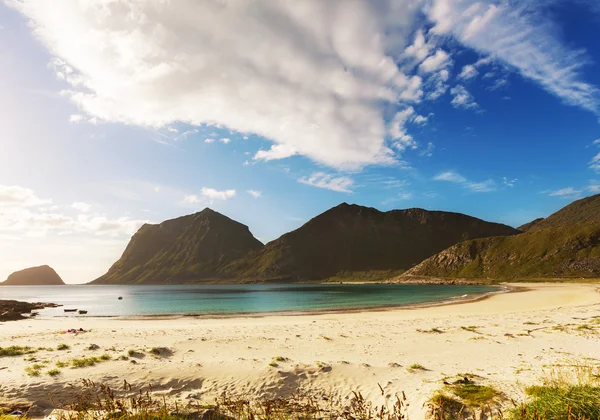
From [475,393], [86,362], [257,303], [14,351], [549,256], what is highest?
[549,256]

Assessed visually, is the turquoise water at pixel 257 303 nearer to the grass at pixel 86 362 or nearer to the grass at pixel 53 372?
the grass at pixel 86 362

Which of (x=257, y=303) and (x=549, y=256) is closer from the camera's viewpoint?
(x=257, y=303)

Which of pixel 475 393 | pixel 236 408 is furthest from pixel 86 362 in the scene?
pixel 475 393

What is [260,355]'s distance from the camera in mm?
19656

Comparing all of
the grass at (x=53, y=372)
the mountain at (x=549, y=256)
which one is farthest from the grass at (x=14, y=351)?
the mountain at (x=549, y=256)

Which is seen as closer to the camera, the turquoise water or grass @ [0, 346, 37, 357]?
grass @ [0, 346, 37, 357]

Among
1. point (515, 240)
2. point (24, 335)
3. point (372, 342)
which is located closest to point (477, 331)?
point (372, 342)

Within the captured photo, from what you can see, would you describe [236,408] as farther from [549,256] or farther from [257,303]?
[549,256]

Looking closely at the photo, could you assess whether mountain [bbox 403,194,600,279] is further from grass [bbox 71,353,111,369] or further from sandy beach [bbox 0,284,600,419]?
grass [bbox 71,353,111,369]

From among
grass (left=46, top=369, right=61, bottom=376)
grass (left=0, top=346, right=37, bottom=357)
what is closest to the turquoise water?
grass (left=0, top=346, right=37, bottom=357)

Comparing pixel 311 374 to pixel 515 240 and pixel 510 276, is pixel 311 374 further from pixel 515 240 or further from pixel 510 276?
pixel 515 240

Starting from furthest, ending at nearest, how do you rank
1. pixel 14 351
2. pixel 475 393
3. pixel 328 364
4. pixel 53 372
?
1. pixel 14 351
2. pixel 53 372
3. pixel 328 364
4. pixel 475 393

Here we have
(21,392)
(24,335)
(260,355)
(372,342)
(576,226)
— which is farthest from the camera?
(576,226)

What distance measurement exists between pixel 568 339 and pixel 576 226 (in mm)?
213011
